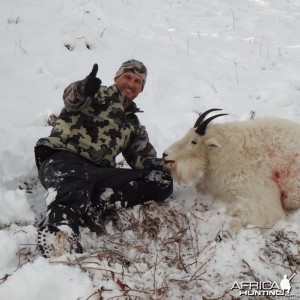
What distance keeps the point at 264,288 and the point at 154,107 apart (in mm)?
3828

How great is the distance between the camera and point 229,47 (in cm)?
856

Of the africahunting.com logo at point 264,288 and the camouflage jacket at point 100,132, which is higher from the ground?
the camouflage jacket at point 100,132

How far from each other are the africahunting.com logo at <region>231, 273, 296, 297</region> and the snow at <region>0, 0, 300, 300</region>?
0.17 feet

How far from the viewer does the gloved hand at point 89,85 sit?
3.83 metres

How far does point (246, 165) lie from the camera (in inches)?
162

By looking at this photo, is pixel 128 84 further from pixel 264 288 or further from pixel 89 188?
pixel 264 288

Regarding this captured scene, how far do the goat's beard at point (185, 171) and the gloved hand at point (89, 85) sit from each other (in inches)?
45.1

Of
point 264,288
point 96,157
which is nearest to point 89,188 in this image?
point 96,157

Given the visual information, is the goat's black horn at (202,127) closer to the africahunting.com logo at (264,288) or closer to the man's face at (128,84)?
the man's face at (128,84)

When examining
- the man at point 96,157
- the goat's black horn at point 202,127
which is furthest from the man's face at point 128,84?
the goat's black horn at point 202,127

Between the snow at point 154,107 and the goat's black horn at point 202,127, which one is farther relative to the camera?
the goat's black horn at point 202,127

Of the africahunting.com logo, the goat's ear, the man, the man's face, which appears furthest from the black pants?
the africahunting.com logo

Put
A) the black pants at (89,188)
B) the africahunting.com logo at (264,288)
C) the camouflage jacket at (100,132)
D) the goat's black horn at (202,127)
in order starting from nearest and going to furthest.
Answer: the africahunting.com logo at (264,288) → the black pants at (89,188) → the camouflage jacket at (100,132) → the goat's black horn at (202,127)

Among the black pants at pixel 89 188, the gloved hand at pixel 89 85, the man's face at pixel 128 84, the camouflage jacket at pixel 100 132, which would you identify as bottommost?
the black pants at pixel 89 188
